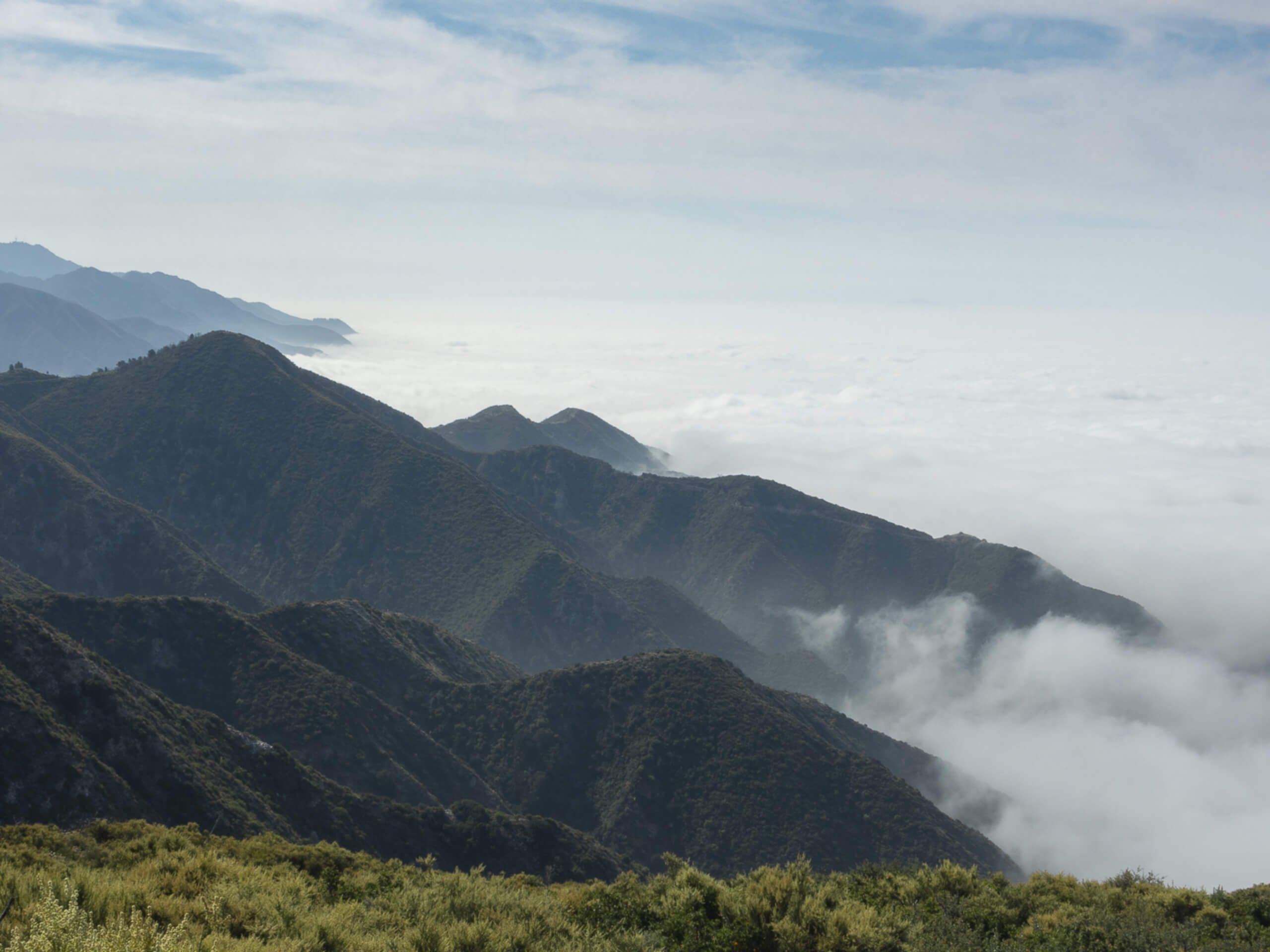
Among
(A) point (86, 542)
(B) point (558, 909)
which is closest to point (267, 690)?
(B) point (558, 909)

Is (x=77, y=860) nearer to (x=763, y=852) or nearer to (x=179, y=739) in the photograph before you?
(x=179, y=739)

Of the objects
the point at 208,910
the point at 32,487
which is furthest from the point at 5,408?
the point at 208,910

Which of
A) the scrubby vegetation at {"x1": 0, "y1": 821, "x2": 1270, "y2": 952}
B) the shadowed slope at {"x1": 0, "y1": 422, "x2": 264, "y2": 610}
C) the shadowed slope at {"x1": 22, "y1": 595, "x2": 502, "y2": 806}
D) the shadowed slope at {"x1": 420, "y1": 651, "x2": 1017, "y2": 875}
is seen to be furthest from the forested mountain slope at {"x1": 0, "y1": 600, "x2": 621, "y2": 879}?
the shadowed slope at {"x1": 0, "y1": 422, "x2": 264, "y2": 610}

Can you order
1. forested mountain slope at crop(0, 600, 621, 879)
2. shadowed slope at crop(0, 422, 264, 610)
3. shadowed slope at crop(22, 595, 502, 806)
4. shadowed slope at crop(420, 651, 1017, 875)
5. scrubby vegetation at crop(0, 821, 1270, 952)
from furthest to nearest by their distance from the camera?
shadowed slope at crop(0, 422, 264, 610), shadowed slope at crop(420, 651, 1017, 875), shadowed slope at crop(22, 595, 502, 806), forested mountain slope at crop(0, 600, 621, 879), scrubby vegetation at crop(0, 821, 1270, 952)

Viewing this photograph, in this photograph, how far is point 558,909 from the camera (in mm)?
28156

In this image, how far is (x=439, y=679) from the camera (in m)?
116

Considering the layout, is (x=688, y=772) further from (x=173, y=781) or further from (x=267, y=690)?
(x=173, y=781)

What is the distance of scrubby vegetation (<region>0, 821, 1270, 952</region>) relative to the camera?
69.6ft

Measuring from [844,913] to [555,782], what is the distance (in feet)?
293

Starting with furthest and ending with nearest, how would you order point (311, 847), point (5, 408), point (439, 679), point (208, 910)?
point (5, 408)
point (439, 679)
point (311, 847)
point (208, 910)

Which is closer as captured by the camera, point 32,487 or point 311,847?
point 311,847

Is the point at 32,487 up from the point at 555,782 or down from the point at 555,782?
up

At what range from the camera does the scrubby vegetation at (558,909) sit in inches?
835

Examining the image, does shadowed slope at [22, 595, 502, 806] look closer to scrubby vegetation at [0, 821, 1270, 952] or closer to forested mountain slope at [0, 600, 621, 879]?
forested mountain slope at [0, 600, 621, 879]
